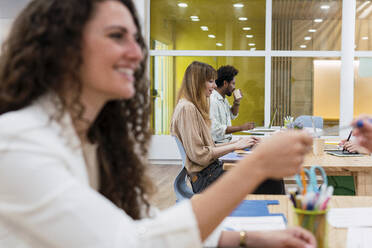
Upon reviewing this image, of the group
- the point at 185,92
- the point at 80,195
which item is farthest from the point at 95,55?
the point at 185,92

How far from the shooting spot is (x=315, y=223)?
35.5 inches

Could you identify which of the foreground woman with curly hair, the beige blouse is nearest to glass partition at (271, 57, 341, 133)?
the beige blouse

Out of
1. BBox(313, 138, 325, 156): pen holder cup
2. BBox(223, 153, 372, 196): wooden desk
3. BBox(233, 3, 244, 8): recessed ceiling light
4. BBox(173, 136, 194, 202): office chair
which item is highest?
BBox(233, 3, 244, 8): recessed ceiling light

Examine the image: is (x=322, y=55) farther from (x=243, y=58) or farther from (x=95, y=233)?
(x=95, y=233)

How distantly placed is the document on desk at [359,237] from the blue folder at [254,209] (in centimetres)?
21

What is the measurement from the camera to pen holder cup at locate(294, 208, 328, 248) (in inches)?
35.1

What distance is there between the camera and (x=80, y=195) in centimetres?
67

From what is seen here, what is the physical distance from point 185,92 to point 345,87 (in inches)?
191

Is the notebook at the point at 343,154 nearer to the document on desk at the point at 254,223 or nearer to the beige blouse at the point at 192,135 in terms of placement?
the beige blouse at the point at 192,135

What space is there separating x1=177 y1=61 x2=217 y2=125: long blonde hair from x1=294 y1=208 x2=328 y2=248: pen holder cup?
185 cm

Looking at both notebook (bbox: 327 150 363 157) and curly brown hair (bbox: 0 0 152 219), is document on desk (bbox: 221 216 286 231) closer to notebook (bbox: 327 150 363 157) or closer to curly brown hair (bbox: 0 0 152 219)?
curly brown hair (bbox: 0 0 152 219)

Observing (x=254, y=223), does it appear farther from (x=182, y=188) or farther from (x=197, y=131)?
(x=197, y=131)

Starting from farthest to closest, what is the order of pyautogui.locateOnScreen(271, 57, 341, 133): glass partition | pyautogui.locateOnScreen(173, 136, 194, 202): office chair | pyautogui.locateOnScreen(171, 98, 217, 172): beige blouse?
pyautogui.locateOnScreen(271, 57, 341, 133): glass partition
pyautogui.locateOnScreen(171, 98, 217, 172): beige blouse
pyautogui.locateOnScreen(173, 136, 194, 202): office chair

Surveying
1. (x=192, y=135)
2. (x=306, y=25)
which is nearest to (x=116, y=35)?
(x=192, y=135)
